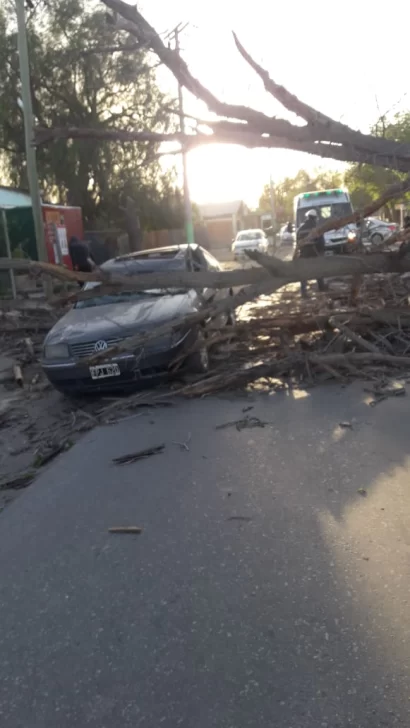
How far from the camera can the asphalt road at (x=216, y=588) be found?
2.92 m

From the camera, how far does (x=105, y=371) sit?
797cm

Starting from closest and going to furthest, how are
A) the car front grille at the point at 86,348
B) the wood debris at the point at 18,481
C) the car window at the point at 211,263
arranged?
the wood debris at the point at 18,481
the car front grille at the point at 86,348
the car window at the point at 211,263

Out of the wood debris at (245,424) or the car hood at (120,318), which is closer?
the wood debris at (245,424)

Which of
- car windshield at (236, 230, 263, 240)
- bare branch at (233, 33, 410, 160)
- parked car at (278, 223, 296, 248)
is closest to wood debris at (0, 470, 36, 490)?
bare branch at (233, 33, 410, 160)

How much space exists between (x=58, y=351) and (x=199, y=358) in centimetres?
164

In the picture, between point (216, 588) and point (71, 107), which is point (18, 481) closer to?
point (216, 588)

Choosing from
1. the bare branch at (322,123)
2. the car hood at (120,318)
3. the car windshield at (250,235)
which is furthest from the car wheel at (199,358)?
the car windshield at (250,235)

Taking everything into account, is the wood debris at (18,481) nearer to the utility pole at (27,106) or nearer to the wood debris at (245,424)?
the wood debris at (245,424)

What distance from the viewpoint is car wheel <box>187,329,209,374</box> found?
8.51m

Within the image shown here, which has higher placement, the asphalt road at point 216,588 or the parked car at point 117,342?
the parked car at point 117,342

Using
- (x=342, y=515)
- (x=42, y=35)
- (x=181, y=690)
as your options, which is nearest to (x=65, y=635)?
(x=181, y=690)

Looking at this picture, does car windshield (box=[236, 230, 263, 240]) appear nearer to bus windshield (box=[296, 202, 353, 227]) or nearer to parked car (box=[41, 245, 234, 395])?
bus windshield (box=[296, 202, 353, 227])

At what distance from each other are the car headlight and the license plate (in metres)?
0.38

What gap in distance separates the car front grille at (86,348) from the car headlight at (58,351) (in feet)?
0.24
